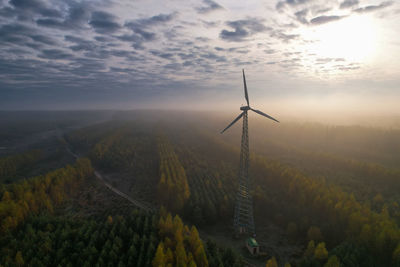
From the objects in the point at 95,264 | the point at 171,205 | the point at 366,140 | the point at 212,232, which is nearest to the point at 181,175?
the point at 171,205

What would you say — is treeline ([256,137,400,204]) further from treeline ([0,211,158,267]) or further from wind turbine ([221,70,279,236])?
treeline ([0,211,158,267])

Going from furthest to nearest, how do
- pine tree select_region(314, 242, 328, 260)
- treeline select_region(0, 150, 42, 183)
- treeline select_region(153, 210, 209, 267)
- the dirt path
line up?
1. treeline select_region(0, 150, 42, 183)
2. the dirt path
3. pine tree select_region(314, 242, 328, 260)
4. treeline select_region(153, 210, 209, 267)

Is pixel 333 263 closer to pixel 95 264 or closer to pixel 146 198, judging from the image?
pixel 95 264

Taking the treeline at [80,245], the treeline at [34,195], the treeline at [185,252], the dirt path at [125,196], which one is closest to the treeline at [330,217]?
the treeline at [185,252]

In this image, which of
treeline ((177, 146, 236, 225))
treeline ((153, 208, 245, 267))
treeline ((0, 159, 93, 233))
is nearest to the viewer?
treeline ((153, 208, 245, 267))

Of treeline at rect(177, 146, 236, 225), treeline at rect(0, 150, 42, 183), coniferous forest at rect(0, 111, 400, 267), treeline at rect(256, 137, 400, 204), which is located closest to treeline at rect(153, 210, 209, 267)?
coniferous forest at rect(0, 111, 400, 267)

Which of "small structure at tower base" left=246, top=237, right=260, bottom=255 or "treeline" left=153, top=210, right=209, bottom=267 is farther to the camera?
"small structure at tower base" left=246, top=237, right=260, bottom=255

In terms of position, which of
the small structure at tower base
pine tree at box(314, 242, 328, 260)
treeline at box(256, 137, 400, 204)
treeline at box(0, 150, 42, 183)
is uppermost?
pine tree at box(314, 242, 328, 260)

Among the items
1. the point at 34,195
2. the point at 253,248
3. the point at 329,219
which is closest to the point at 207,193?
the point at 253,248
